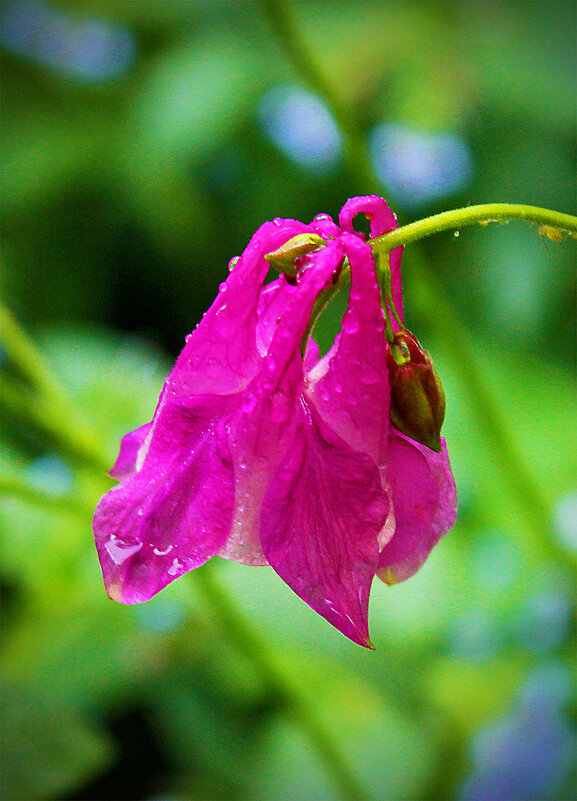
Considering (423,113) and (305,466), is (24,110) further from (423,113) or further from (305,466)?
(305,466)

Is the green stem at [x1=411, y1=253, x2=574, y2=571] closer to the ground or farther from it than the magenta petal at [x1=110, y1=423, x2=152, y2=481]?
closer to the ground

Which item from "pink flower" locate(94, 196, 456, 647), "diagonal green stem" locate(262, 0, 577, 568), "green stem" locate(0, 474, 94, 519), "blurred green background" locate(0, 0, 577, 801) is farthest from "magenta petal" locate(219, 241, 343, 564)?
"diagonal green stem" locate(262, 0, 577, 568)

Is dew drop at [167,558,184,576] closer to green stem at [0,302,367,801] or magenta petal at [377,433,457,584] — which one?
magenta petal at [377,433,457,584]

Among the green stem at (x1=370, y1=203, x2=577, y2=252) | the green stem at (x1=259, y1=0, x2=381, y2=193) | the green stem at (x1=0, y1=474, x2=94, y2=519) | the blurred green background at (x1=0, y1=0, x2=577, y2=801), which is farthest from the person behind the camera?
the blurred green background at (x1=0, y1=0, x2=577, y2=801)

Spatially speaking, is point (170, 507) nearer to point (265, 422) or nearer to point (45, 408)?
point (265, 422)

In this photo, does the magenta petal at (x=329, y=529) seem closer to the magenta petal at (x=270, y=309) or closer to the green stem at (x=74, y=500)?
the magenta petal at (x=270, y=309)

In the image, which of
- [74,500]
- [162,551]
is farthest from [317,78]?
[162,551]

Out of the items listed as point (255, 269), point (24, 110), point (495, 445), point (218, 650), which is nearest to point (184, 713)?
point (218, 650)

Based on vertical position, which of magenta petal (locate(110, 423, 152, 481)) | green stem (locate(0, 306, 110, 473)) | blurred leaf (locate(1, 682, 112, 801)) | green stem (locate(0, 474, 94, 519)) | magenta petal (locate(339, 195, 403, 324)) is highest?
magenta petal (locate(339, 195, 403, 324))
